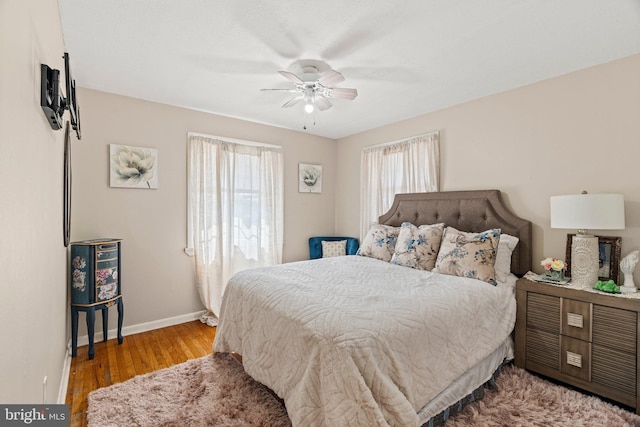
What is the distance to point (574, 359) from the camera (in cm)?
211

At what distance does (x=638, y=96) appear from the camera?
2227mm

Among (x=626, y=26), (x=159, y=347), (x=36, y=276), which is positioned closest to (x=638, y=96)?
(x=626, y=26)

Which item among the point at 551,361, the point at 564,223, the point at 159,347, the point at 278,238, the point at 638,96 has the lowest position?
the point at 159,347

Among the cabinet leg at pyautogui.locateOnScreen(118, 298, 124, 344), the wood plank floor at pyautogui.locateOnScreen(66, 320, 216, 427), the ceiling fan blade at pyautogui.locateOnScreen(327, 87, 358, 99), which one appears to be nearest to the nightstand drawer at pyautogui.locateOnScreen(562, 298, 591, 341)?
the ceiling fan blade at pyautogui.locateOnScreen(327, 87, 358, 99)

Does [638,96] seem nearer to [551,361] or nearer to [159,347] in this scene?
[551,361]

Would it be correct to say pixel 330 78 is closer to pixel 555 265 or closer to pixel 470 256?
pixel 470 256

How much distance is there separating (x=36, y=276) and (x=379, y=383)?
155 centimetres

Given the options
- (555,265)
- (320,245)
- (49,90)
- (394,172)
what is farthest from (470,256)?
(49,90)

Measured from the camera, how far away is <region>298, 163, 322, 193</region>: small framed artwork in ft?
14.8

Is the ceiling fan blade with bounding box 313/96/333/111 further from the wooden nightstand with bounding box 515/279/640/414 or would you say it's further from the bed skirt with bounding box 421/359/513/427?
the bed skirt with bounding box 421/359/513/427

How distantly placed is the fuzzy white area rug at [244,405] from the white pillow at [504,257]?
0.75 meters

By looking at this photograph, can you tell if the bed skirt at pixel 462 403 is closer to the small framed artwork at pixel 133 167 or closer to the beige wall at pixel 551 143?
the beige wall at pixel 551 143

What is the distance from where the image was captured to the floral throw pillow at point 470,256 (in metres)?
2.45

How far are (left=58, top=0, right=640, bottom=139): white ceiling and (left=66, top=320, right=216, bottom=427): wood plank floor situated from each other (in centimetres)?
251
